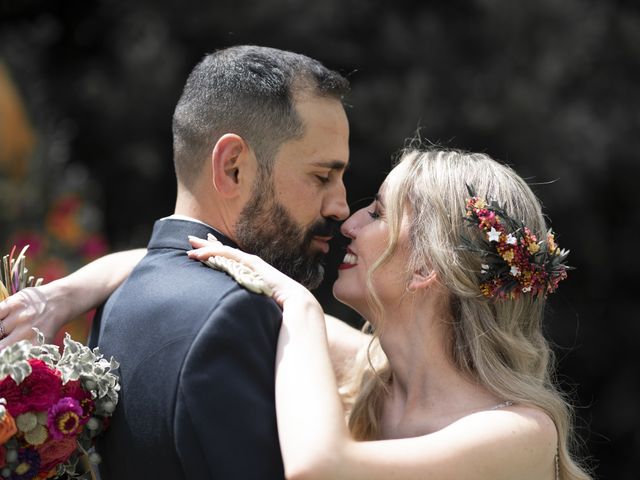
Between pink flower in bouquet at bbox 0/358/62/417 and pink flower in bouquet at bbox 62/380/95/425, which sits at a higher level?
pink flower in bouquet at bbox 0/358/62/417

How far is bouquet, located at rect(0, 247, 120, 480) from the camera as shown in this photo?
247cm

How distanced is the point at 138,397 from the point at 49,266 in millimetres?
4419

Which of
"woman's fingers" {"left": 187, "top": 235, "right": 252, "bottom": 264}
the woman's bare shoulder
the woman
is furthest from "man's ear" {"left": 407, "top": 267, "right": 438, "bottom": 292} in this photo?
"woman's fingers" {"left": 187, "top": 235, "right": 252, "bottom": 264}

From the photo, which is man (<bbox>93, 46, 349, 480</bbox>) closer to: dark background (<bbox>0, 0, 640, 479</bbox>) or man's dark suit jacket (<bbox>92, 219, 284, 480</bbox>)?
man's dark suit jacket (<bbox>92, 219, 284, 480</bbox>)

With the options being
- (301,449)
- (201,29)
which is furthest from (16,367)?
(201,29)

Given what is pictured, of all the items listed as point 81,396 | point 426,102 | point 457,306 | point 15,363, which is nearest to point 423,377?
point 457,306

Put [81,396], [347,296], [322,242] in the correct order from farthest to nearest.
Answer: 1. [322,242]
2. [347,296]
3. [81,396]

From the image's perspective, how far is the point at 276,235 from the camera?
3.20 metres

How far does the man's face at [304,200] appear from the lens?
10.4ft

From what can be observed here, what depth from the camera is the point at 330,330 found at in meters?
3.95

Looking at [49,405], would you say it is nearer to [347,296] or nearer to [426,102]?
[347,296]

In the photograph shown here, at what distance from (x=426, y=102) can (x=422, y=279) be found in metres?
5.44

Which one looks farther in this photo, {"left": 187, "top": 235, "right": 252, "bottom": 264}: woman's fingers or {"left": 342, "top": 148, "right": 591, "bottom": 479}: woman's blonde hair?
{"left": 342, "top": 148, "right": 591, "bottom": 479}: woman's blonde hair

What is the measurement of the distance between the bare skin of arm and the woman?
18.7 inches
